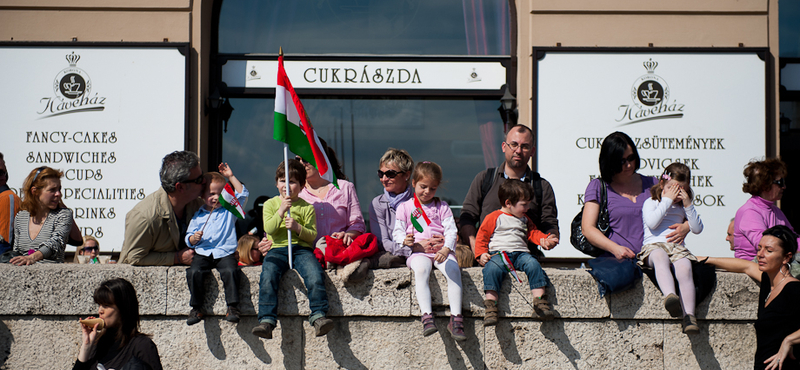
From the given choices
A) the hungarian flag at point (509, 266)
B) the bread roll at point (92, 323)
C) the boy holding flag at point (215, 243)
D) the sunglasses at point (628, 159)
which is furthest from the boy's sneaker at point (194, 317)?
the sunglasses at point (628, 159)

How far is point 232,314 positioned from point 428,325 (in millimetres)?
1375

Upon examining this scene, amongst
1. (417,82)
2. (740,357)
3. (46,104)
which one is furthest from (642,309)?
(46,104)

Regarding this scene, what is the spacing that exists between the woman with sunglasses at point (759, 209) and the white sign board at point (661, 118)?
2.48 m

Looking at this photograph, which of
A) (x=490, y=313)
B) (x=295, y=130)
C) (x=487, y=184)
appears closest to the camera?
(x=490, y=313)

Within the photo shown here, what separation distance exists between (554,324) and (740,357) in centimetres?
138

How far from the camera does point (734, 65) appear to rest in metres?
7.28

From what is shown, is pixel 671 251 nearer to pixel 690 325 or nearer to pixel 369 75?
pixel 690 325

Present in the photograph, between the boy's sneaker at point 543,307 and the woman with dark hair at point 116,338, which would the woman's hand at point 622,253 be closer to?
the boy's sneaker at point 543,307

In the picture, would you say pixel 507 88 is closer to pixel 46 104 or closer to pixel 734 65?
pixel 734 65

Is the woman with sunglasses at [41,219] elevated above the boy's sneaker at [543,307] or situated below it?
above

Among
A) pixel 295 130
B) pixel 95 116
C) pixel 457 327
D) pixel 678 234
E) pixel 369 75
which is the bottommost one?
pixel 457 327

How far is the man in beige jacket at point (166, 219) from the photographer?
4.39 meters

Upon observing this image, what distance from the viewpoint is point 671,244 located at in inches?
167

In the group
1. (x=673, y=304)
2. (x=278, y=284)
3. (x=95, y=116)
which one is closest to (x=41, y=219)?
(x=278, y=284)
